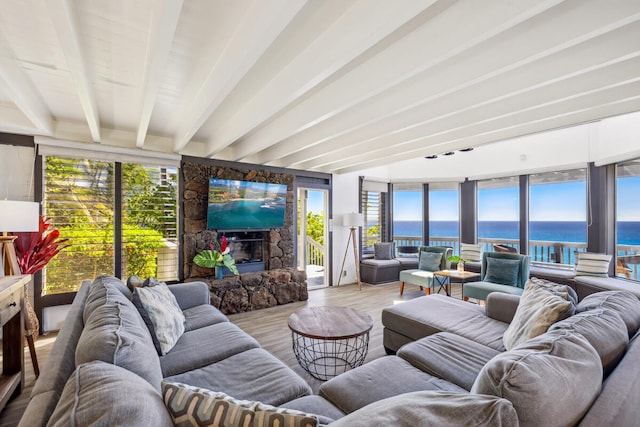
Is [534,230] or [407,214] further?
[407,214]

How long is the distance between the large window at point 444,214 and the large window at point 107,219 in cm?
542

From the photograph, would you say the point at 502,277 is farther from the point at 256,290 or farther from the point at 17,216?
the point at 17,216

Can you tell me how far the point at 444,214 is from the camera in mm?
6617

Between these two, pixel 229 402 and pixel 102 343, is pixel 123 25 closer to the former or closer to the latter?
pixel 102 343

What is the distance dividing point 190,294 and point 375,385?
7.26 feet

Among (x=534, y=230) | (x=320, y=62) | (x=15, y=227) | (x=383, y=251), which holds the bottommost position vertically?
(x=383, y=251)

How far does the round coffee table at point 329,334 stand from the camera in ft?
7.47

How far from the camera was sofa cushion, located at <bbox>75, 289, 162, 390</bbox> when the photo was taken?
3.55ft

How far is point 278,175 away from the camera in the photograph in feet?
17.0

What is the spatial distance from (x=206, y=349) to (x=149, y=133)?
128 inches

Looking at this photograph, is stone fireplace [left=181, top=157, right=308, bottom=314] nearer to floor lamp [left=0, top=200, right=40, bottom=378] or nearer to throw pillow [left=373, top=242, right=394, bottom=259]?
floor lamp [left=0, top=200, right=40, bottom=378]

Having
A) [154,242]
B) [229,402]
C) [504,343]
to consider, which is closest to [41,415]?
[229,402]

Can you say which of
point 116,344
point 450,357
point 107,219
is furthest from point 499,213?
point 107,219

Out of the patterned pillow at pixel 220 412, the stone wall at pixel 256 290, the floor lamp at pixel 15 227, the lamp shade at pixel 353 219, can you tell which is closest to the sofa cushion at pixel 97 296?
the floor lamp at pixel 15 227
